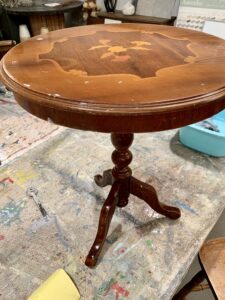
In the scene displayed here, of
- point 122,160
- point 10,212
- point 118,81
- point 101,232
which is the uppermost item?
point 118,81

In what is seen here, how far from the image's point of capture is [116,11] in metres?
2.20

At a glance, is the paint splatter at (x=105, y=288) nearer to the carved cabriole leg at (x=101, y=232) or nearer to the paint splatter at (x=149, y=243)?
the carved cabriole leg at (x=101, y=232)

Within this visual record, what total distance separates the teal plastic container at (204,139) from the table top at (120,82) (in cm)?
51

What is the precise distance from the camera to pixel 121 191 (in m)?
1.01

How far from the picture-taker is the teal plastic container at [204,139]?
1.25m

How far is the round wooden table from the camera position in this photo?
0.51 meters

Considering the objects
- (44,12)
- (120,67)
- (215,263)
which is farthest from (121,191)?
(44,12)

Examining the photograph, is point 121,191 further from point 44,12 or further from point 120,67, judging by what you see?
point 44,12

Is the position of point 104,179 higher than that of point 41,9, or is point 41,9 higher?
point 41,9

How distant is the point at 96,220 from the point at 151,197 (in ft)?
0.81

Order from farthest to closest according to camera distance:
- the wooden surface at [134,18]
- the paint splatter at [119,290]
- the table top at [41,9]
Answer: the table top at [41,9] < the wooden surface at [134,18] < the paint splatter at [119,290]

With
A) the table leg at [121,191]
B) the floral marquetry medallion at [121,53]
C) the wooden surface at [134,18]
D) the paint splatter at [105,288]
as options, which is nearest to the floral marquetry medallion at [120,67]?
the floral marquetry medallion at [121,53]

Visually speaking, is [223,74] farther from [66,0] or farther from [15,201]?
[66,0]

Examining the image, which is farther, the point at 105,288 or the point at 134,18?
the point at 134,18
